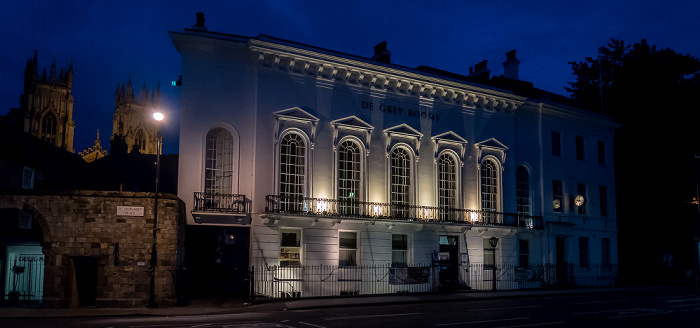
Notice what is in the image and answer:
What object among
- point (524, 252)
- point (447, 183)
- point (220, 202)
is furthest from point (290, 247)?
point (524, 252)

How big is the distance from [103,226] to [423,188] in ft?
47.8

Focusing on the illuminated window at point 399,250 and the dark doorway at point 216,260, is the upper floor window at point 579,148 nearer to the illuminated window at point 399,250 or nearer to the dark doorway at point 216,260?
the illuminated window at point 399,250

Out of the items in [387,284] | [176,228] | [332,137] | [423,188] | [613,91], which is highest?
[613,91]

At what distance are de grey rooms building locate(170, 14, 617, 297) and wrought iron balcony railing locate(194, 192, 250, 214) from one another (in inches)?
2.2

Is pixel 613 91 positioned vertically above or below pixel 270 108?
above

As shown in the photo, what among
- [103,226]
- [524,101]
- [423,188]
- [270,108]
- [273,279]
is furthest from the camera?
[524,101]

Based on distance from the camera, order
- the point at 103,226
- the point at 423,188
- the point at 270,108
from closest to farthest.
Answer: the point at 103,226, the point at 270,108, the point at 423,188

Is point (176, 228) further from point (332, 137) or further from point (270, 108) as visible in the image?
point (332, 137)

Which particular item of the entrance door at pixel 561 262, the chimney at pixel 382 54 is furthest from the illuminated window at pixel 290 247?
the entrance door at pixel 561 262

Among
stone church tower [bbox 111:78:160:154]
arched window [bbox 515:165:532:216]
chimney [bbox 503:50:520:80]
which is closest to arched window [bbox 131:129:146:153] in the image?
stone church tower [bbox 111:78:160:154]

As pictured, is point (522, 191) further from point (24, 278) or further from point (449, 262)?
point (24, 278)

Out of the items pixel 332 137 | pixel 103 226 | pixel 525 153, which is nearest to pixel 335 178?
pixel 332 137

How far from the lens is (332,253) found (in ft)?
81.8

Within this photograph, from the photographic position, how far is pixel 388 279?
25.8 m
